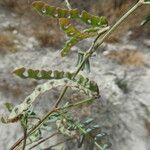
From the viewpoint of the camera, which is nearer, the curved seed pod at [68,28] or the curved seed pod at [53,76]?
the curved seed pod at [68,28]

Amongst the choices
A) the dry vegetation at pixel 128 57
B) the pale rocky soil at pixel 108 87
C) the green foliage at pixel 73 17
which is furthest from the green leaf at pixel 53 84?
the dry vegetation at pixel 128 57

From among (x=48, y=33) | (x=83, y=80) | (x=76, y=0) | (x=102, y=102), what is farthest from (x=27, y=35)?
(x=83, y=80)

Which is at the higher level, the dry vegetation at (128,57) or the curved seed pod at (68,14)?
the curved seed pod at (68,14)

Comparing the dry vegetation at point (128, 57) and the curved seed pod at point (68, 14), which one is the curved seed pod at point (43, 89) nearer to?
the curved seed pod at point (68, 14)

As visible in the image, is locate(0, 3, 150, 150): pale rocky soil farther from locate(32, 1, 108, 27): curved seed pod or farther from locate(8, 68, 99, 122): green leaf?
locate(32, 1, 108, 27): curved seed pod

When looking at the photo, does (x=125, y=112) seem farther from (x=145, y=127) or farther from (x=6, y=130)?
(x=6, y=130)
